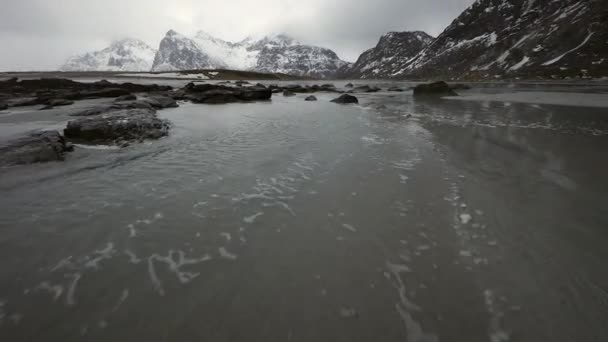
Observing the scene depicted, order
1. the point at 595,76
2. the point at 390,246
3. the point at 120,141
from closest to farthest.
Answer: the point at 390,246, the point at 120,141, the point at 595,76

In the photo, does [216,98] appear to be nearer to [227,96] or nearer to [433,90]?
[227,96]

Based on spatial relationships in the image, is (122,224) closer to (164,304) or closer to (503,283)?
(164,304)

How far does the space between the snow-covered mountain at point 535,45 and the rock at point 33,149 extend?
127 meters

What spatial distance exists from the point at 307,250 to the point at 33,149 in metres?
8.83

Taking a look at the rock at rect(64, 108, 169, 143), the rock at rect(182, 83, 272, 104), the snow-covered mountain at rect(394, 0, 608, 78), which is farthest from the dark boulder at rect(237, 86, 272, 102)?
the snow-covered mountain at rect(394, 0, 608, 78)

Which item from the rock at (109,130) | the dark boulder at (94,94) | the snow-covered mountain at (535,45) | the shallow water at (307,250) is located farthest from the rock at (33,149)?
the snow-covered mountain at (535,45)

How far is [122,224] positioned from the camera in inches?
181

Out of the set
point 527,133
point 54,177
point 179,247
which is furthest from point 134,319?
point 527,133

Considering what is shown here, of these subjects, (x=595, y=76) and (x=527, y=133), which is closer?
(x=527, y=133)

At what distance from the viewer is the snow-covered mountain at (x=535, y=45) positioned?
103938 mm

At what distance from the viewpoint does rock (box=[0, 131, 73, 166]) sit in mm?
7562

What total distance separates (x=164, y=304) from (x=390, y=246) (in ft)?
9.63

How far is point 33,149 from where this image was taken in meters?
7.94

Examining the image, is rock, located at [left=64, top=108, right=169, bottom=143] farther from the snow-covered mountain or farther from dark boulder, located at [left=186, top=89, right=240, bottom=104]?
the snow-covered mountain
